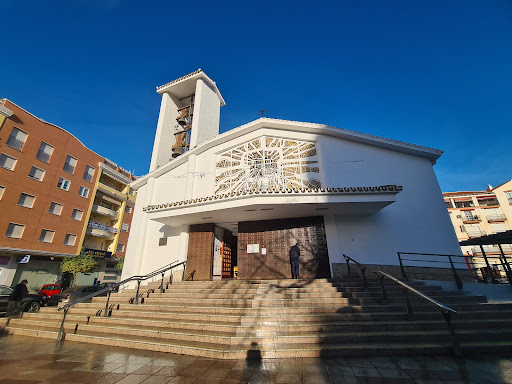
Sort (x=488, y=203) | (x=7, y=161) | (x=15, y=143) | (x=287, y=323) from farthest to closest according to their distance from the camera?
(x=488, y=203)
(x=15, y=143)
(x=7, y=161)
(x=287, y=323)

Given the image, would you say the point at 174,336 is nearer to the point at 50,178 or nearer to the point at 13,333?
the point at 13,333

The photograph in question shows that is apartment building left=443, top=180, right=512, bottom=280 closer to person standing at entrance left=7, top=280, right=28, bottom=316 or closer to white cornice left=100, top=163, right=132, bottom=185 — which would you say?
person standing at entrance left=7, top=280, right=28, bottom=316

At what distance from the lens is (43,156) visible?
790 inches

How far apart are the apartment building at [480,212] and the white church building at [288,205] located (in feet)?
98.3

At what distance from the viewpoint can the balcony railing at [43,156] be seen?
19.7 meters

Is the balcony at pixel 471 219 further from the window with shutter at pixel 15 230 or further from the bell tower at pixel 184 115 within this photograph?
the window with shutter at pixel 15 230

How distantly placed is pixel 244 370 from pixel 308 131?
10.9m

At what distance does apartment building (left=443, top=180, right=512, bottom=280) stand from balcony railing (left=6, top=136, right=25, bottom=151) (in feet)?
165

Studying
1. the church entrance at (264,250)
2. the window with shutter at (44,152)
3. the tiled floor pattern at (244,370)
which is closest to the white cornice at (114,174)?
the window with shutter at (44,152)

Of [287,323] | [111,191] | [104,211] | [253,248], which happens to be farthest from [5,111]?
[287,323]

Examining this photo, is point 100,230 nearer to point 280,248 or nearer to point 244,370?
point 280,248

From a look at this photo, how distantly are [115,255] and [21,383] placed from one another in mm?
28265

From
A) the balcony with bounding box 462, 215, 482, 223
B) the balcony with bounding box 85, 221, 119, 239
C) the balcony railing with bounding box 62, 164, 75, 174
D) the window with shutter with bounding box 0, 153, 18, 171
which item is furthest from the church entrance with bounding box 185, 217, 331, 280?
the balcony with bounding box 462, 215, 482, 223

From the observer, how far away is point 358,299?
5.95 metres
